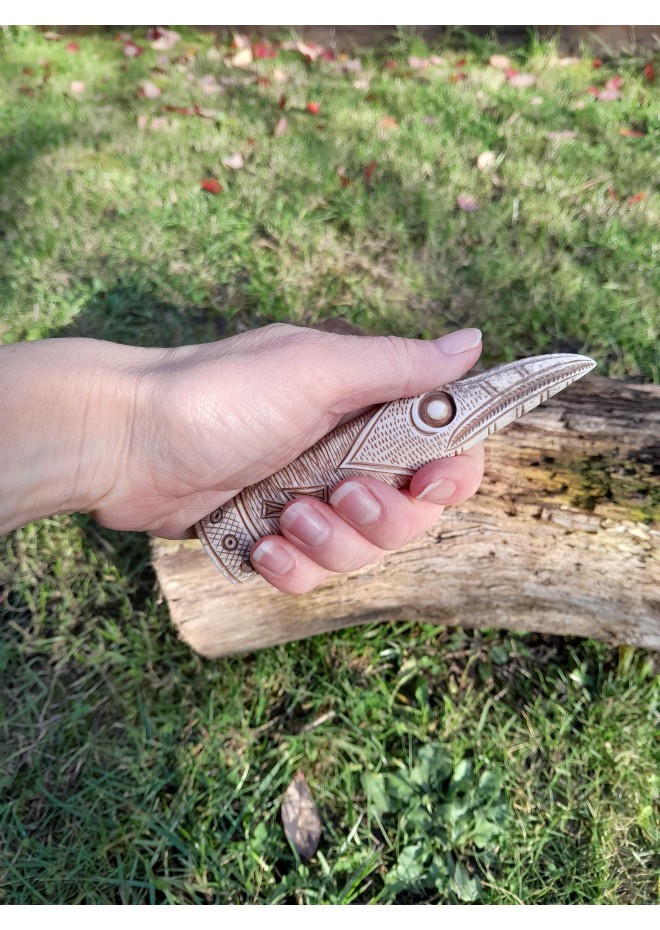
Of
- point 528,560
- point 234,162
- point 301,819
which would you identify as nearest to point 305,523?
point 528,560

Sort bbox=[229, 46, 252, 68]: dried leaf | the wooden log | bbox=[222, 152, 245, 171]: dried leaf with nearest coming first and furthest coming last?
1. the wooden log
2. bbox=[222, 152, 245, 171]: dried leaf
3. bbox=[229, 46, 252, 68]: dried leaf

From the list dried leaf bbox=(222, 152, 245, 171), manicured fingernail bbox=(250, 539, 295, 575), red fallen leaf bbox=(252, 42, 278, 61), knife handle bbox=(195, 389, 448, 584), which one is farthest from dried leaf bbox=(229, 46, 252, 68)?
manicured fingernail bbox=(250, 539, 295, 575)

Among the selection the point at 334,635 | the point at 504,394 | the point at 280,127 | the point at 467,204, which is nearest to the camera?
the point at 504,394

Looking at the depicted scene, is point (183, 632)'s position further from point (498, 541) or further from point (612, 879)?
point (612, 879)

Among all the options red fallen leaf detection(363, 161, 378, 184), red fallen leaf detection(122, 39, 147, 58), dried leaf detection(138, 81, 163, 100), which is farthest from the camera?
red fallen leaf detection(122, 39, 147, 58)

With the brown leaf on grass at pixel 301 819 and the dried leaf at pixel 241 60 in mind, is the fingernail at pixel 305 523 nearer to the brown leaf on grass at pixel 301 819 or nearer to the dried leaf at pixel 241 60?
the brown leaf on grass at pixel 301 819

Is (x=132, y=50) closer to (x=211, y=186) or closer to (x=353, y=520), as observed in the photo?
(x=211, y=186)

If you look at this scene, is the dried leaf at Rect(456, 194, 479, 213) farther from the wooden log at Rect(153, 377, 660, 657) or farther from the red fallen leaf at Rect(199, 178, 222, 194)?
the wooden log at Rect(153, 377, 660, 657)

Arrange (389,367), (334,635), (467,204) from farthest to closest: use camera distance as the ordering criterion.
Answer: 1. (467,204)
2. (334,635)
3. (389,367)
